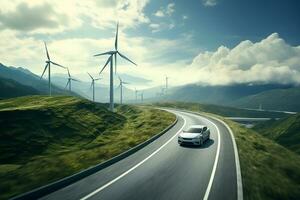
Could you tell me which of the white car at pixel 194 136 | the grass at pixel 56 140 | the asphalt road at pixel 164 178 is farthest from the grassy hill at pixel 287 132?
the asphalt road at pixel 164 178

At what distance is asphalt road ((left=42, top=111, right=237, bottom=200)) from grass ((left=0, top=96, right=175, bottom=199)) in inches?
111

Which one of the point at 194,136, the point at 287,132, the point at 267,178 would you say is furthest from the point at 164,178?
the point at 287,132

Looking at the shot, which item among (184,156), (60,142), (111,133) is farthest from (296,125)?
(184,156)

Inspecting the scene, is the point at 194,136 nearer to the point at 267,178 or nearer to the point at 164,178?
the point at 267,178

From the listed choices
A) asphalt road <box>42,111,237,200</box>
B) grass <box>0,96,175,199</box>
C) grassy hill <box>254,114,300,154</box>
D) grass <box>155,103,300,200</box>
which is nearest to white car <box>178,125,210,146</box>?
asphalt road <box>42,111,237,200</box>

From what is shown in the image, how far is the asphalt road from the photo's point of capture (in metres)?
16.3

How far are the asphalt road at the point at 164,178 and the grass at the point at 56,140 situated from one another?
2807 mm

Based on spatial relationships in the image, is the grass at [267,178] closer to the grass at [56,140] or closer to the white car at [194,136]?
the white car at [194,136]

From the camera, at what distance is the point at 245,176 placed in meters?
21.8

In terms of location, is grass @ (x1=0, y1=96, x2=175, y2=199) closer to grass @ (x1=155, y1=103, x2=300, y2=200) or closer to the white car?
the white car

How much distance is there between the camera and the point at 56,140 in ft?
177

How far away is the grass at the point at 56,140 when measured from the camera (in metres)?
20.5

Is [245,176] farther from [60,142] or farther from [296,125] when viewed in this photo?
[296,125]

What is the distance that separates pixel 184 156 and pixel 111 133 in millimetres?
38247
